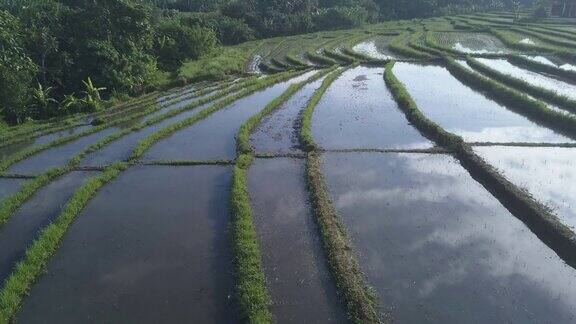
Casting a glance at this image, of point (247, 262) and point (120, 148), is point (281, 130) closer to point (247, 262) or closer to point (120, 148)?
point (120, 148)

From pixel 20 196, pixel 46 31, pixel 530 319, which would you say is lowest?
pixel 530 319

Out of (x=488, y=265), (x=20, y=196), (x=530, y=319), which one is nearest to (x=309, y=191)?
(x=488, y=265)

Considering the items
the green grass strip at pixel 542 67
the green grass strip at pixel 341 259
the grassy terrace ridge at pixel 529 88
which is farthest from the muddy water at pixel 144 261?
the green grass strip at pixel 542 67

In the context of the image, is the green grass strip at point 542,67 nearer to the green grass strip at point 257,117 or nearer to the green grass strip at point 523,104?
the green grass strip at point 523,104

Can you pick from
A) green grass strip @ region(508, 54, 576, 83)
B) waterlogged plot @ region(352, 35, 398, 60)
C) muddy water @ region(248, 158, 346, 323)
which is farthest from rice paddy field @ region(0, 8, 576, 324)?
waterlogged plot @ region(352, 35, 398, 60)

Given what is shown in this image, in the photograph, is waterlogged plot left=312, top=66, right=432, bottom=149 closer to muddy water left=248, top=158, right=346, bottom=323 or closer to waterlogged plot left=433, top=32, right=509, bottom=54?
muddy water left=248, top=158, right=346, bottom=323

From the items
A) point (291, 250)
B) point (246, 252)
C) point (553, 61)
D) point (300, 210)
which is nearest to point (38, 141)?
point (300, 210)

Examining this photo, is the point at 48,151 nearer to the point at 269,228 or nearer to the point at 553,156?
the point at 269,228
